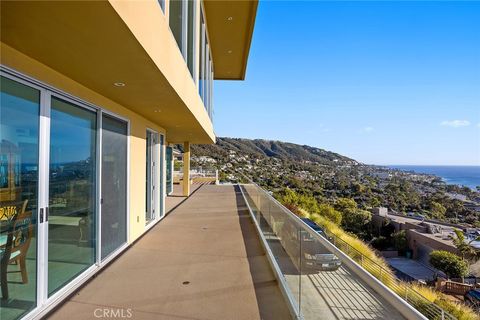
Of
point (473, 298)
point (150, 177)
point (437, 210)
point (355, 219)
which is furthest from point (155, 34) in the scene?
point (437, 210)

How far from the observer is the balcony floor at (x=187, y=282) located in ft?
10.4

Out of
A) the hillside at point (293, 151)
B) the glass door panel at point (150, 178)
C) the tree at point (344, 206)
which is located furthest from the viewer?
the hillside at point (293, 151)

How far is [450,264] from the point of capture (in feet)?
55.9

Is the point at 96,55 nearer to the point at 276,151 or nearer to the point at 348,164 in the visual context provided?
the point at 276,151

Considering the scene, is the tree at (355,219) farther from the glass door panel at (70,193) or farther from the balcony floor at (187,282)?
the glass door panel at (70,193)

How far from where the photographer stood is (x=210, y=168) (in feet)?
69.5

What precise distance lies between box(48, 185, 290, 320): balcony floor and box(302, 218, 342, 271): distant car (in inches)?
A: 37.4

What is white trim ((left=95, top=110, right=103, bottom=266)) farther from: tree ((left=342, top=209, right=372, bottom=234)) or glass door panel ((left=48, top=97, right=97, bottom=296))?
tree ((left=342, top=209, right=372, bottom=234))

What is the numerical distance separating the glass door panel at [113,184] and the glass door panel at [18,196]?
59.7 inches

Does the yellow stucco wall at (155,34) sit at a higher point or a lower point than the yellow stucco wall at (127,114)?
higher

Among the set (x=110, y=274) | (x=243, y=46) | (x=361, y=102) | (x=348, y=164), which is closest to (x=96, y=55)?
(x=110, y=274)

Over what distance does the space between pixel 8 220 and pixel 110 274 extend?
1857 millimetres

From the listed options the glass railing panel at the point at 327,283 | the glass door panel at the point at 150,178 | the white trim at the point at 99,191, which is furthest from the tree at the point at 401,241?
the white trim at the point at 99,191

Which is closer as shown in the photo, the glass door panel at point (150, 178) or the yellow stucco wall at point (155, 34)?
the yellow stucco wall at point (155, 34)
